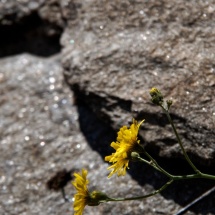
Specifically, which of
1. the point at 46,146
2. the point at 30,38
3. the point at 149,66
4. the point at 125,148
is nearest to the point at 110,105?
the point at 149,66

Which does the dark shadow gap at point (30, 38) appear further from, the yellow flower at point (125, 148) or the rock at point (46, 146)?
the yellow flower at point (125, 148)

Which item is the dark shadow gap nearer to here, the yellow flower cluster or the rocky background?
the rocky background

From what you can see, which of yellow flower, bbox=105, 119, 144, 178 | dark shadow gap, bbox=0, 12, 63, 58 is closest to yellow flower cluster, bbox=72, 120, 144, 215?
yellow flower, bbox=105, 119, 144, 178

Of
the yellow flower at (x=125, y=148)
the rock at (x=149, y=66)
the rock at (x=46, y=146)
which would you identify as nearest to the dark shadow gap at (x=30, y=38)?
the rock at (x=46, y=146)

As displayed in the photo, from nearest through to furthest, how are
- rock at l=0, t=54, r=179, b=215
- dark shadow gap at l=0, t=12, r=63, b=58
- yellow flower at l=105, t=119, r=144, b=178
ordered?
yellow flower at l=105, t=119, r=144, b=178
rock at l=0, t=54, r=179, b=215
dark shadow gap at l=0, t=12, r=63, b=58

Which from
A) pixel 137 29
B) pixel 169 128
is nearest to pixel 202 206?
pixel 169 128

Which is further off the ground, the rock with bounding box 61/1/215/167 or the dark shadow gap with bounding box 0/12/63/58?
the rock with bounding box 61/1/215/167
